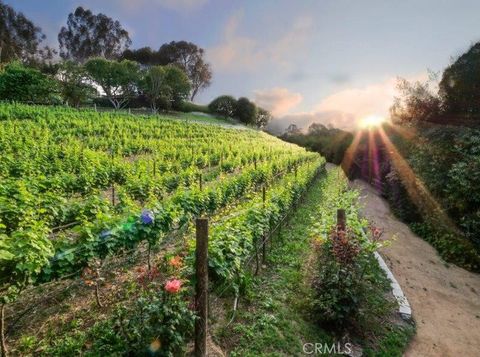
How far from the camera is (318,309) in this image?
22.6 feet

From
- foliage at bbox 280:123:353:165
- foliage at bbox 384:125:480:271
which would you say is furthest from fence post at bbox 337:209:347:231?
foliage at bbox 280:123:353:165

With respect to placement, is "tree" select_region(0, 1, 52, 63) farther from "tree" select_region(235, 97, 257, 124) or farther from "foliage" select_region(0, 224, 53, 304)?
"foliage" select_region(0, 224, 53, 304)

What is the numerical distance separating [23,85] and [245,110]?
41.2 meters

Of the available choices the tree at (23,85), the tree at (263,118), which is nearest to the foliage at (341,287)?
the tree at (23,85)

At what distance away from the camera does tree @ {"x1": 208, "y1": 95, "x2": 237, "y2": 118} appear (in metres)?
71.3

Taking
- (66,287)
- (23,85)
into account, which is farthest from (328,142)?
(66,287)

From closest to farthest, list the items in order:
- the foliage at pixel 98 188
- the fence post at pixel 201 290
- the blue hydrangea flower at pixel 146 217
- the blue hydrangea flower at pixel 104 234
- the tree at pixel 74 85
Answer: the fence post at pixel 201 290 → the blue hydrangea flower at pixel 104 234 → the foliage at pixel 98 188 → the blue hydrangea flower at pixel 146 217 → the tree at pixel 74 85

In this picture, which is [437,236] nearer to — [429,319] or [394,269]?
[394,269]

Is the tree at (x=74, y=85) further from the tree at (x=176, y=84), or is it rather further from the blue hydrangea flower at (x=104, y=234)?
the blue hydrangea flower at (x=104, y=234)

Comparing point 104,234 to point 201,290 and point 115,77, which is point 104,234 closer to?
point 201,290

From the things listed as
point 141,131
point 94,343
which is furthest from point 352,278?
point 141,131

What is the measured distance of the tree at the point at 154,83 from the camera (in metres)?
57.1

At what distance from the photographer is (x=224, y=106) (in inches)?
2827

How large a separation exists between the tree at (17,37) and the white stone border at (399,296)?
73933mm
